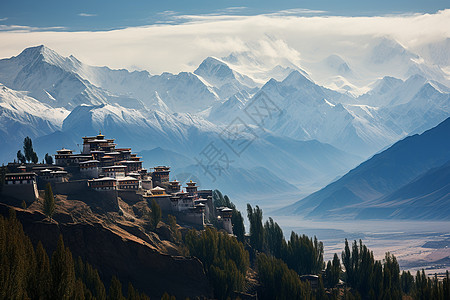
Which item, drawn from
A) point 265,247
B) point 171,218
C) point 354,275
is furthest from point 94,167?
point 354,275

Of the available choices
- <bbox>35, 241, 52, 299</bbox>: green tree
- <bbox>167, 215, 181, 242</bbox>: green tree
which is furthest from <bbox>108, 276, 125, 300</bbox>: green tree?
<bbox>167, 215, 181, 242</bbox>: green tree

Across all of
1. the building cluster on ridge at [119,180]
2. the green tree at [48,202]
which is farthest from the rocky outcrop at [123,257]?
the building cluster on ridge at [119,180]

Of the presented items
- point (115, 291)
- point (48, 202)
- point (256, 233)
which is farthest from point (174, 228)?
point (115, 291)

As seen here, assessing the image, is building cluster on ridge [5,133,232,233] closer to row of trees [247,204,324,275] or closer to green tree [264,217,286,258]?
→ row of trees [247,204,324,275]

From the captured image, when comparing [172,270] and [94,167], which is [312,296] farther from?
[94,167]

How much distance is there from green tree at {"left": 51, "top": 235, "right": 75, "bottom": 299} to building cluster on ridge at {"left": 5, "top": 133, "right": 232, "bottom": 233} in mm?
29818

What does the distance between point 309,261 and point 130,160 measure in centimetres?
4288

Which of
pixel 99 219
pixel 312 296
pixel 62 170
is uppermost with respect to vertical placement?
pixel 62 170

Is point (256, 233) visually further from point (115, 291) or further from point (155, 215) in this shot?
point (115, 291)

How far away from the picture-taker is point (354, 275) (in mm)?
147875

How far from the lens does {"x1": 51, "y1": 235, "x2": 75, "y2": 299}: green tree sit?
96.0 metres

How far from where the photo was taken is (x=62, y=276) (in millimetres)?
96562

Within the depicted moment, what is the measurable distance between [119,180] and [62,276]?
49.2 meters

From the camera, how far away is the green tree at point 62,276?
315 ft
